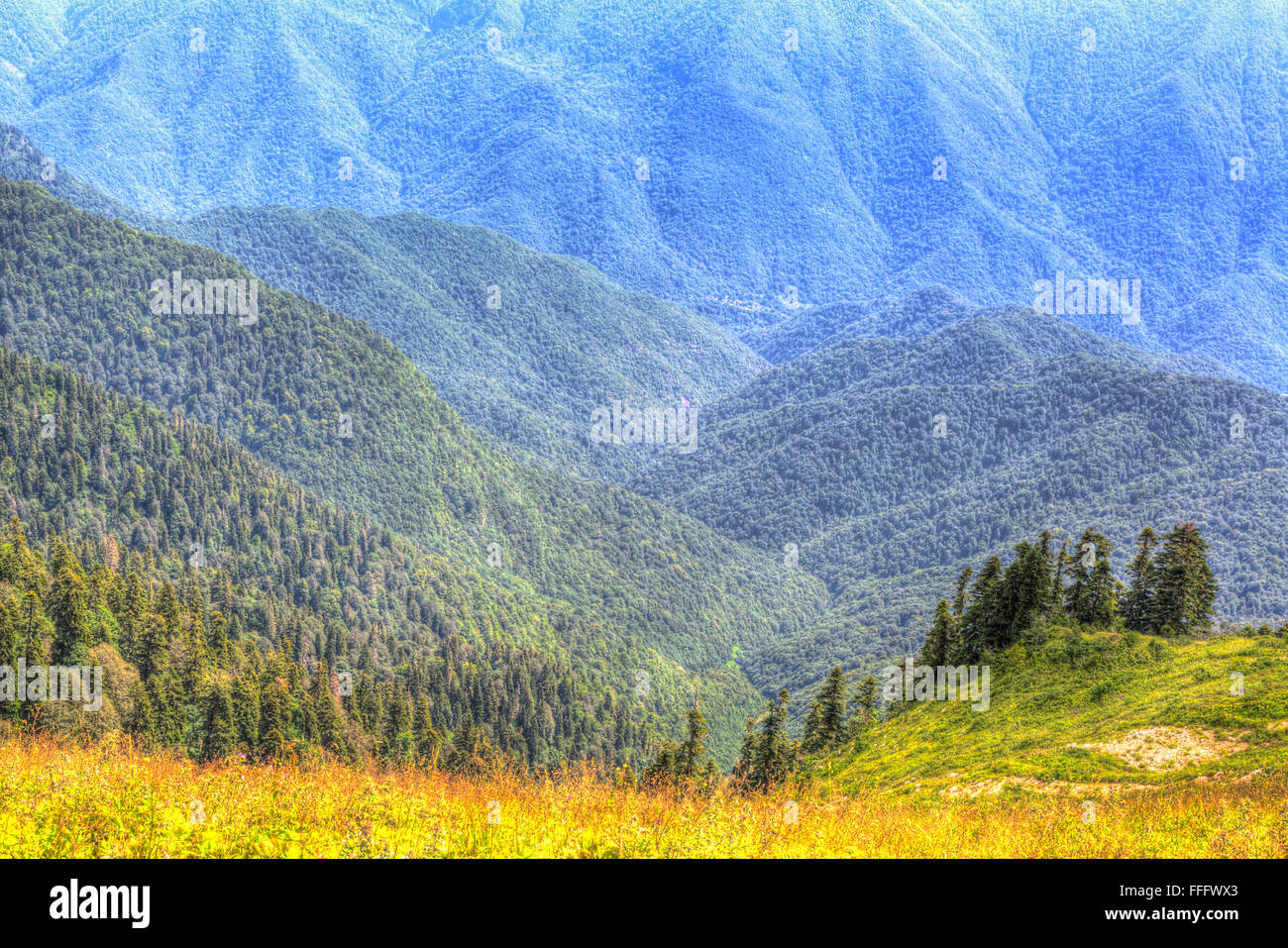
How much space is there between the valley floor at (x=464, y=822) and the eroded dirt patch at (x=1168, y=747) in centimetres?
2206

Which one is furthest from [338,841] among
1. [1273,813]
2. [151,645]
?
[151,645]

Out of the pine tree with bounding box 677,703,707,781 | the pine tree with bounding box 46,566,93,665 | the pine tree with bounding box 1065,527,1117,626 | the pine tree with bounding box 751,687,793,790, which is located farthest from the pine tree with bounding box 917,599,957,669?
the pine tree with bounding box 46,566,93,665

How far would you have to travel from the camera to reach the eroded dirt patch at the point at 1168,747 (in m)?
41.3

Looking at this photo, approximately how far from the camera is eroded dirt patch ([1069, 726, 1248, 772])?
4128 centimetres

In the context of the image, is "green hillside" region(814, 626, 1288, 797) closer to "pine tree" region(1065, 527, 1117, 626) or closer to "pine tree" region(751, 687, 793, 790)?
"pine tree" region(751, 687, 793, 790)

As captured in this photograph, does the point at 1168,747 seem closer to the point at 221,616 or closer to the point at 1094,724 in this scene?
the point at 1094,724

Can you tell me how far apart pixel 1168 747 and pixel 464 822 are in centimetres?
4130

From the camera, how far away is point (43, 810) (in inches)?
616

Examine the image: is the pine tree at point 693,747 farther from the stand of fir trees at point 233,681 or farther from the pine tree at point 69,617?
the pine tree at point 69,617

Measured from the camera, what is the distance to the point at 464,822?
53.7ft

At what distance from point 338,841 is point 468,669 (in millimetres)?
136828

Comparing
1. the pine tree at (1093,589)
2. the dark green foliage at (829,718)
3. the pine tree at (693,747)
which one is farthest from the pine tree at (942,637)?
the pine tree at (693,747)

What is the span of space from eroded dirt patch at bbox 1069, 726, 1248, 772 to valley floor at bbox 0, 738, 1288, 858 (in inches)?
868
